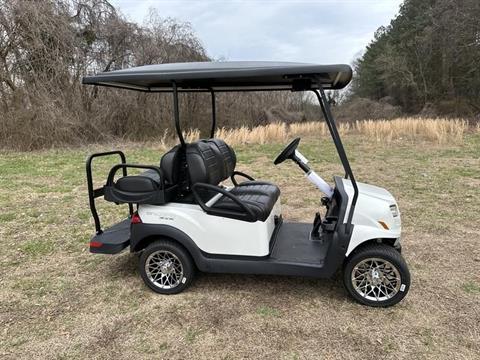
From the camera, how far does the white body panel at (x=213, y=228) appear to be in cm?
255

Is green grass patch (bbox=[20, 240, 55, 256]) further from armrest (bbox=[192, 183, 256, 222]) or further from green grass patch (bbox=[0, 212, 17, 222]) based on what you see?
armrest (bbox=[192, 183, 256, 222])

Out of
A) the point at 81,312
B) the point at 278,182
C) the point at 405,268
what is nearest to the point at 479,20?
the point at 278,182

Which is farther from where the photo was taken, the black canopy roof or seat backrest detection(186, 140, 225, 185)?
seat backrest detection(186, 140, 225, 185)

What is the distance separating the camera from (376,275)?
2.46m

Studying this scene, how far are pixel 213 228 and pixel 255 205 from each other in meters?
0.34

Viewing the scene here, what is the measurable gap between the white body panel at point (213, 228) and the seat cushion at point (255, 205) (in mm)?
62

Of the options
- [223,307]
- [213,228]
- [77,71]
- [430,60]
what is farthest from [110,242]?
[430,60]

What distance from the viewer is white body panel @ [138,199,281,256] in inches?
101

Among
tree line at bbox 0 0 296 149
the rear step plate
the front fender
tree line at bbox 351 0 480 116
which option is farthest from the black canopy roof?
tree line at bbox 351 0 480 116

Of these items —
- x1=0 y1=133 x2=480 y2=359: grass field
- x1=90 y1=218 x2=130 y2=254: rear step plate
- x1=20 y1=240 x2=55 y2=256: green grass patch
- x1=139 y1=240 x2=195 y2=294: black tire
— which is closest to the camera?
x1=0 y1=133 x2=480 y2=359: grass field

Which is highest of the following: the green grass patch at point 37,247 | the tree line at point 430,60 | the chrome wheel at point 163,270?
the tree line at point 430,60

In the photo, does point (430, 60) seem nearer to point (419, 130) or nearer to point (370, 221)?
point (419, 130)

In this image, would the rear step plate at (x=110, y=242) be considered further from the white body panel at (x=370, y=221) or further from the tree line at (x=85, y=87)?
the tree line at (x=85, y=87)

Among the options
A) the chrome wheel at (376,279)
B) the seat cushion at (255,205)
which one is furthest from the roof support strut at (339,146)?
the seat cushion at (255,205)
